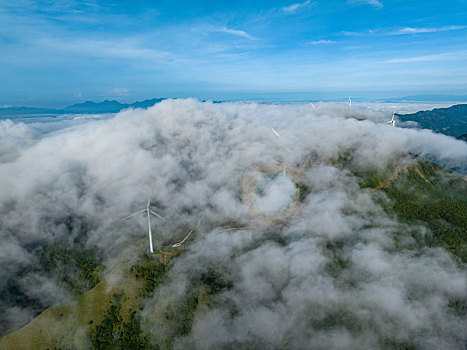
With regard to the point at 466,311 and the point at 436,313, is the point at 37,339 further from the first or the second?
the point at 466,311

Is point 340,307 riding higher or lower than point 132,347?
higher

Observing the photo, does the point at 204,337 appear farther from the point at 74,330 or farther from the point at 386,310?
the point at 386,310

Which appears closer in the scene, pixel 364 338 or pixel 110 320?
pixel 364 338

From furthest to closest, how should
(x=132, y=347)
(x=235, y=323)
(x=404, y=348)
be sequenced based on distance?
(x=235, y=323), (x=132, y=347), (x=404, y=348)

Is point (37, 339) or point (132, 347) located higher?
point (37, 339)

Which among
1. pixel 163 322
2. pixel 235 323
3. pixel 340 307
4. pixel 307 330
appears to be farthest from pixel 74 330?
pixel 340 307

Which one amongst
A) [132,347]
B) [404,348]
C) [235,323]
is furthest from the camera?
[235,323]

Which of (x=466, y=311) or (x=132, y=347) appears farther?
(x=466, y=311)

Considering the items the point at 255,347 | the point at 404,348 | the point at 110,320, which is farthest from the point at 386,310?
the point at 110,320
